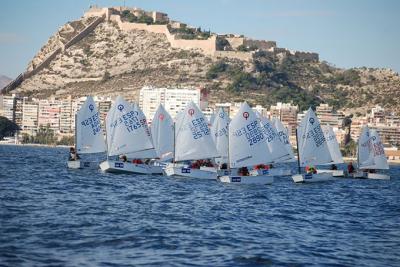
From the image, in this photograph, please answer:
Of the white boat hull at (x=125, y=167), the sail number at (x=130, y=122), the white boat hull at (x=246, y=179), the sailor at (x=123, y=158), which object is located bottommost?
the white boat hull at (x=246, y=179)

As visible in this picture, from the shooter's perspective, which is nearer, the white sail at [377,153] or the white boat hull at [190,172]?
the white boat hull at [190,172]

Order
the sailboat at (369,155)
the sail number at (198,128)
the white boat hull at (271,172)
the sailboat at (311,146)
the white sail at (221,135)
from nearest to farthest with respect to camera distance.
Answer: the sail number at (198,128), the white boat hull at (271,172), the sailboat at (311,146), the white sail at (221,135), the sailboat at (369,155)

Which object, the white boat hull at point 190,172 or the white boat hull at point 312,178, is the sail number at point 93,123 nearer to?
the white boat hull at point 190,172

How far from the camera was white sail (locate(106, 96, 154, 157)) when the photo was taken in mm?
64625

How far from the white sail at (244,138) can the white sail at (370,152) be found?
23660mm

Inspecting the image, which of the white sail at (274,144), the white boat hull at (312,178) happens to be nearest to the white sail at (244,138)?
the white sail at (274,144)

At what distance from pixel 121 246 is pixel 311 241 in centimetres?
713

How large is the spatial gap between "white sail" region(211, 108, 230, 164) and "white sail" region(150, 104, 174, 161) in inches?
140

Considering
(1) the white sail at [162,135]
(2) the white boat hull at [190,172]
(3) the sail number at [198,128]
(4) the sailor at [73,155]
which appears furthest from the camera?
(4) the sailor at [73,155]

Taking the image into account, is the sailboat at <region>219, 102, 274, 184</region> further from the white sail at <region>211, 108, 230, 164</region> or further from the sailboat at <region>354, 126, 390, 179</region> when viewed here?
the sailboat at <region>354, 126, 390, 179</region>

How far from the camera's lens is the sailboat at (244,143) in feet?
195

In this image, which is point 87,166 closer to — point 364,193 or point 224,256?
point 364,193

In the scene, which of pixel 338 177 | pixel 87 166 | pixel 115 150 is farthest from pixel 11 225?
pixel 338 177

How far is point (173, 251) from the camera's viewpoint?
28891mm
